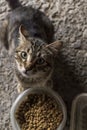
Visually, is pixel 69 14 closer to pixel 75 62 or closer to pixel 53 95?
pixel 75 62

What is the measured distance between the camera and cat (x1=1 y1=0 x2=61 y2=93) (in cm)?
139

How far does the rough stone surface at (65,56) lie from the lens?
1749 mm

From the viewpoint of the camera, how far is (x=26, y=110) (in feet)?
5.15

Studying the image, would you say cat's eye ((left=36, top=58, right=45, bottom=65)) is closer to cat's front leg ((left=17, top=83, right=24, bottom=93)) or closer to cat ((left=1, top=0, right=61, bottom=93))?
cat ((left=1, top=0, right=61, bottom=93))

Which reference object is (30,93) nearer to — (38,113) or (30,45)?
(38,113)

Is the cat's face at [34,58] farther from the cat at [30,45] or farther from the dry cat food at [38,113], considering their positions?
the dry cat food at [38,113]

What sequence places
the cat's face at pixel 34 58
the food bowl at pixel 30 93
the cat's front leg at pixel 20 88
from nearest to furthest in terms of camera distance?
the cat's face at pixel 34 58, the food bowl at pixel 30 93, the cat's front leg at pixel 20 88

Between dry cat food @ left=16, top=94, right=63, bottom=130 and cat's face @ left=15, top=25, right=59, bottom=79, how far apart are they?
171mm

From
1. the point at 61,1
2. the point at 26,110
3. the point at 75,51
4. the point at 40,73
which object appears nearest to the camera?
the point at 40,73

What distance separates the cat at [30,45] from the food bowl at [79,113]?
171mm

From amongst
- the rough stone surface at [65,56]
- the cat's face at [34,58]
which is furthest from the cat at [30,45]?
the rough stone surface at [65,56]

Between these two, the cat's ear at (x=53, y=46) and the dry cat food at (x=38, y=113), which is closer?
the cat's ear at (x=53, y=46)

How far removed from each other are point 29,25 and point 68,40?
1.18ft

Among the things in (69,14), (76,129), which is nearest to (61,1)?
(69,14)
